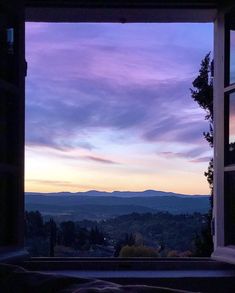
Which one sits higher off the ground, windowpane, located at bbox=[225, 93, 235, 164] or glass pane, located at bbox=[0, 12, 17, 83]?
glass pane, located at bbox=[0, 12, 17, 83]

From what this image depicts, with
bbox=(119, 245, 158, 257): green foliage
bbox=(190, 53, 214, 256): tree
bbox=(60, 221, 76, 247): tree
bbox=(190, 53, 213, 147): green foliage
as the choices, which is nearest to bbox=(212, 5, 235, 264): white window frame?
bbox=(119, 245, 158, 257): green foliage

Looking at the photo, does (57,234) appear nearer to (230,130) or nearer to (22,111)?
(22,111)

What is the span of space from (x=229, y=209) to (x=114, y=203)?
4.01ft

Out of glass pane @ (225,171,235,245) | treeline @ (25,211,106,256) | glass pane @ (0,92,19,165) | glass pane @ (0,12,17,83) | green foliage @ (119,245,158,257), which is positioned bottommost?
green foliage @ (119,245,158,257)

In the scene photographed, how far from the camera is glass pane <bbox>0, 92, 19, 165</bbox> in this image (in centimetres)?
255

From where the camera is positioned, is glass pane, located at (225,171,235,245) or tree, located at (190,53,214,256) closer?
glass pane, located at (225,171,235,245)

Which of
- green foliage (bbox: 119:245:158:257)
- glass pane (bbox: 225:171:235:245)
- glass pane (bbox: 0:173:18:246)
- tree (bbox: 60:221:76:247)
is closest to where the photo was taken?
glass pane (bbox: 0:173:18:246)

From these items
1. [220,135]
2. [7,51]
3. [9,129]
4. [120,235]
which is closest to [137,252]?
[120,235]

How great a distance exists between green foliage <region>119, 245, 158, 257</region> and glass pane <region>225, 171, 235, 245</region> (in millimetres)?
630

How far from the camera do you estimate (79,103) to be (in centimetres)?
392

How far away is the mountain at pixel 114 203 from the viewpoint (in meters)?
3.59

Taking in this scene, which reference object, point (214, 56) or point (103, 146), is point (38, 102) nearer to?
point (103, 146)

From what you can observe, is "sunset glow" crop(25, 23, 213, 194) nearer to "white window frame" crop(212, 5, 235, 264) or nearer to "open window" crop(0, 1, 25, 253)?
"white window frame" crop(212, 5, 235, 264)

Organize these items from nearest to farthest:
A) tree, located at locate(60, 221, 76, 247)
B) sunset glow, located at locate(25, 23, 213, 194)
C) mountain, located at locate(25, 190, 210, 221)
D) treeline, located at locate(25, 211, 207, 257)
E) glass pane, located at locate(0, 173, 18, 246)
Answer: glass pane, located at locate(0, 173, 18, 246) < treeline, located at locate(25, 211, 207, 257) < tree, located at locate(60, 221, 76, 247) < mountain, located at locate(25, 190, 210, 221) < sunset glow, located at locate(25, 23, 213, 194)
